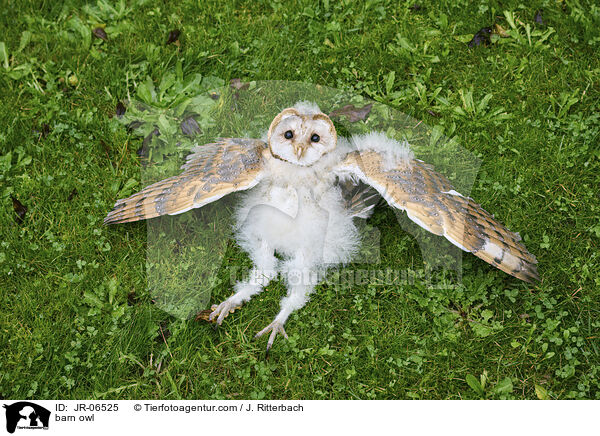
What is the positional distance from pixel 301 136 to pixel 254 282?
1.12 metres

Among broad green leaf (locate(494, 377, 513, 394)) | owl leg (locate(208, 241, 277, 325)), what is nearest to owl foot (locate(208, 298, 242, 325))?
owl leg (locate(208, 241, 277, 325))

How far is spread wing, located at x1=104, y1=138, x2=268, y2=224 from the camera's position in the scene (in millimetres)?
3658

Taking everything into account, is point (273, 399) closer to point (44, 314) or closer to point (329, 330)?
point (329, 330)

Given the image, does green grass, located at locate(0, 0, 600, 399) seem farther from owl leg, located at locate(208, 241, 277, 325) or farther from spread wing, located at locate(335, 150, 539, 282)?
spread wing, located at locate(335, 150, 539, 282)

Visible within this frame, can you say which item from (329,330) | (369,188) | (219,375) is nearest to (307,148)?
(369,188)

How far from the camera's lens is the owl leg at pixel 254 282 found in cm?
387

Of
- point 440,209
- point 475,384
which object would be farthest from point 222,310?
point 475,384

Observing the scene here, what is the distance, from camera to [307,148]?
3633 millimetres

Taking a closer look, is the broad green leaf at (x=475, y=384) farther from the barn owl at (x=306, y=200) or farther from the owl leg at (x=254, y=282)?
the owl leg at (x=254, y=282)

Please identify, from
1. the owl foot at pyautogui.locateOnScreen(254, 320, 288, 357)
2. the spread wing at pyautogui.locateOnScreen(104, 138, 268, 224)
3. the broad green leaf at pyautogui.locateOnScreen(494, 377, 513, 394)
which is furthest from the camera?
the owl foot at pyautogui.locateOnScreen(254, 320, 288, 357)
